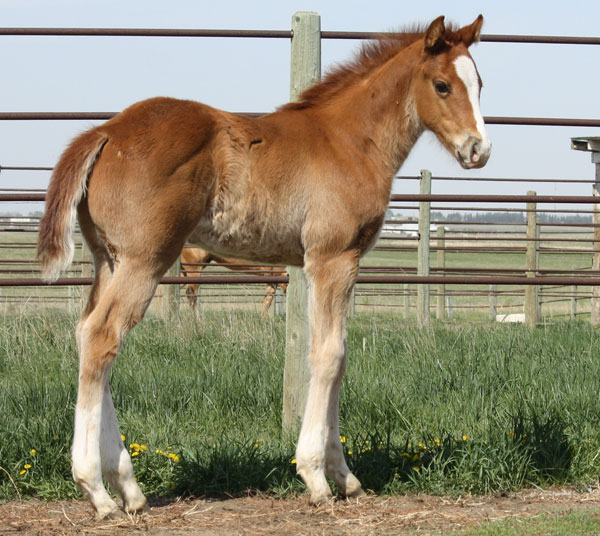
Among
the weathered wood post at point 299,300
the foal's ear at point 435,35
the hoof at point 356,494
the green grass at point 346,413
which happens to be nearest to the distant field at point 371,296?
the green grass at point 346,413

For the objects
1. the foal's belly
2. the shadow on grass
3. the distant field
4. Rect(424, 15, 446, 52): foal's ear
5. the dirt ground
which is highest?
Rect(424, 15, 446, 52): foal's ear

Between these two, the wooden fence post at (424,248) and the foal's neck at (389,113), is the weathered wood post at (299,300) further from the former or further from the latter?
the wooden fence post at (424,248)

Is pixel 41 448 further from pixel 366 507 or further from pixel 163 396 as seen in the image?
pixel 366 507

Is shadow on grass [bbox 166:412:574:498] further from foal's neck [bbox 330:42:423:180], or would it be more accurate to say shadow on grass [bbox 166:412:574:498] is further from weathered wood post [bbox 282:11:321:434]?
foal's neck [bbox 330:42:423:180]

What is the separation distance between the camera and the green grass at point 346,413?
3.98 meters

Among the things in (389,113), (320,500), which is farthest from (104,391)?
(389,113)

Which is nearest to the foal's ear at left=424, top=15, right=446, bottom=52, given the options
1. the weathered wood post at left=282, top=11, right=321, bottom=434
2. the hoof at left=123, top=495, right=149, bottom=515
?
the weathered wood post at left=282, top=11, right=321, bottom=434

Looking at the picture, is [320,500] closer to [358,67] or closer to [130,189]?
[130,189]

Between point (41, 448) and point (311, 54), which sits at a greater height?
point (311, 54)

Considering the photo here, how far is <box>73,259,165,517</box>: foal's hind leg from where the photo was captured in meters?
3.32

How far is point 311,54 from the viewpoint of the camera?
468cm


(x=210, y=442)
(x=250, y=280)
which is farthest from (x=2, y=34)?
(x=210, y=442)

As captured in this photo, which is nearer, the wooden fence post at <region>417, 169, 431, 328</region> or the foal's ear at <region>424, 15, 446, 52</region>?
the foal's ear at <region>424, 15, 446, 52</region>

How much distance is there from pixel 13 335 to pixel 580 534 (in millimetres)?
4828
